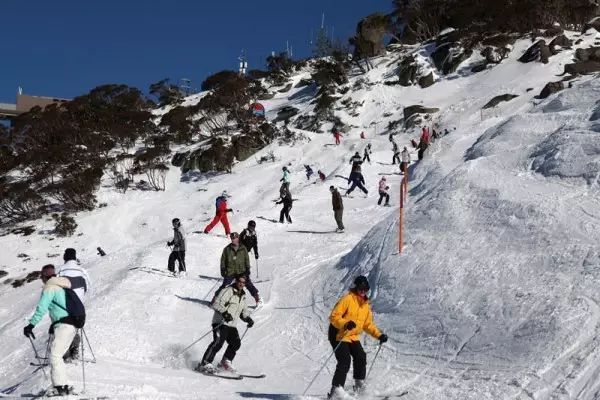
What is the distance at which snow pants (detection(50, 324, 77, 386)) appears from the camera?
19.0 ft

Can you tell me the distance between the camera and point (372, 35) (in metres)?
52.7

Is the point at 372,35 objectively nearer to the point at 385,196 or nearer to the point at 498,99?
the point at 498,99

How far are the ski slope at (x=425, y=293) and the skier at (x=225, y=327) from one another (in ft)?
1.01

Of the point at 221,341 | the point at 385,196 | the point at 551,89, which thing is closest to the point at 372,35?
the point at 551,89

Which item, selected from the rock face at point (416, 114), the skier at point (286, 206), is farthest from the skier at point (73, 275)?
the rock face at point (416, 114)

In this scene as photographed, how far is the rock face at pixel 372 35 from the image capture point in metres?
51.8

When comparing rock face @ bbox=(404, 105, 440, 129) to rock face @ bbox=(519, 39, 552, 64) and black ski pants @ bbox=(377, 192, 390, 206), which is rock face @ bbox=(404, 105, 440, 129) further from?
black ski pants @ bbox=(377, 192, 390, 206)

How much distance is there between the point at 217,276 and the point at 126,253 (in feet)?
13.8

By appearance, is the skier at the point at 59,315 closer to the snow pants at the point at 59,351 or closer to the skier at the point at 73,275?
the snow pants at the point at 59,351

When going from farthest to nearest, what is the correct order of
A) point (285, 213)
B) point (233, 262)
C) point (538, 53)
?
1. point (538, 53)
2. point (285, 213)
3. point (233, 262)

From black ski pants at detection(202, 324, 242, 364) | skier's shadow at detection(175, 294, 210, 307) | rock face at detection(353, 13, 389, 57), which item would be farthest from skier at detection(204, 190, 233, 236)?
rock face at detection(353, 13, 389, 57)

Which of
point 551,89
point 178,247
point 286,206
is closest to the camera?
point 178,247

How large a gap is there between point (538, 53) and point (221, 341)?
33489 mm

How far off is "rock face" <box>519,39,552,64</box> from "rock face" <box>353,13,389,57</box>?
17.7m
